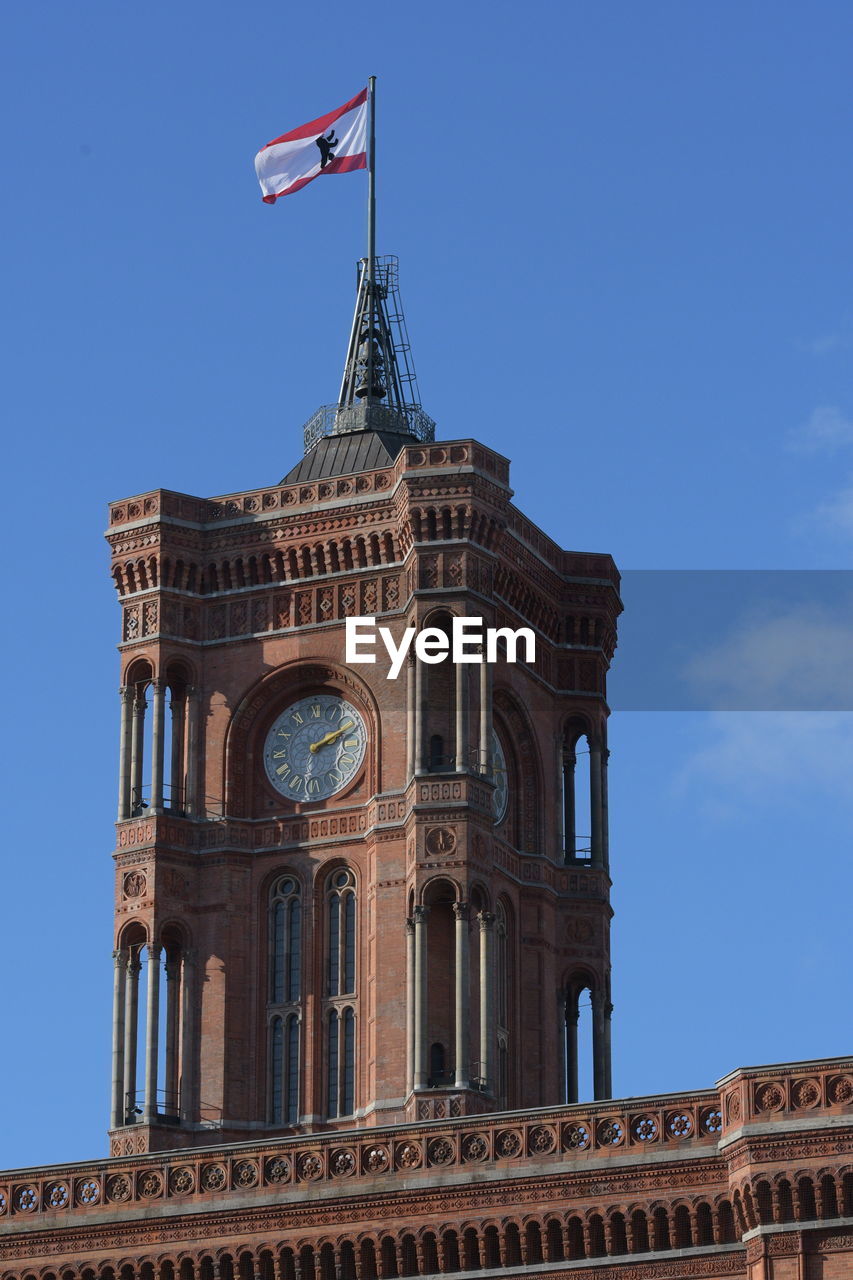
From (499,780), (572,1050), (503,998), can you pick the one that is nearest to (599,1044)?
(572,1050)

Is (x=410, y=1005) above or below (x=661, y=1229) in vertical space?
above

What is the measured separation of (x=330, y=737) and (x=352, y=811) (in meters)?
2.15

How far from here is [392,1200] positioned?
70500 millimetres

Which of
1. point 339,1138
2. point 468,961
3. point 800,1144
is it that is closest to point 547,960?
point 468,961

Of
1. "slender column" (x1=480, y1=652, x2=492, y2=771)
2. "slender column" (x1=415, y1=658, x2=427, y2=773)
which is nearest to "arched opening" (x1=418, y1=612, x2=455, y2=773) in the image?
"slender column" (x1=415, y1=658, x2=427, y2=773)

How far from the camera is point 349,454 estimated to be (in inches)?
3659

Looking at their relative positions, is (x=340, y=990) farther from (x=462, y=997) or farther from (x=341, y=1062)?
(x=462, y=997)

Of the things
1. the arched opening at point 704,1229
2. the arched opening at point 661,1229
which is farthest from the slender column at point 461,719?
the arched opening at point 704,1229

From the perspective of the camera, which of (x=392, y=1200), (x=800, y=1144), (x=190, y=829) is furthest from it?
(x=190, y=829)

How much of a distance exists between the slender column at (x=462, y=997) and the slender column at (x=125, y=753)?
943 centimetres

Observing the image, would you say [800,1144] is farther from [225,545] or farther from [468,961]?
[225,545]

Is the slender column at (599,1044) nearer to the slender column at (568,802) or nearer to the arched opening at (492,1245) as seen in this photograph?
the slender column at (568,802)

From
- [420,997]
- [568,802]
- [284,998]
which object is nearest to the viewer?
[420,997]

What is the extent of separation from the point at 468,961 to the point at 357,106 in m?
24.6
